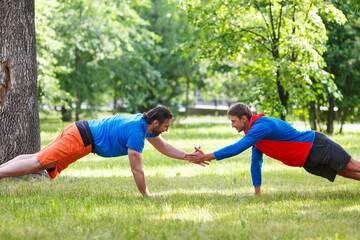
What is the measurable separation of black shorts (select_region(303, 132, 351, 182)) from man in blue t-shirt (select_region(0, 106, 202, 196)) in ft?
6.67

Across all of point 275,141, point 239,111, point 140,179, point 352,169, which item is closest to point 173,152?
point 140,179

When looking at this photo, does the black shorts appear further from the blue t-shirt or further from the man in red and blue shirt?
the blue t-shirt

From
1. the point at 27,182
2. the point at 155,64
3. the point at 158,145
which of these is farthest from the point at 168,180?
Answer: the point at 155,64

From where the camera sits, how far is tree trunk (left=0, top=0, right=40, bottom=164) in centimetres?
754

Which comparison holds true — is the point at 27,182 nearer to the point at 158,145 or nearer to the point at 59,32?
the point at 158,145

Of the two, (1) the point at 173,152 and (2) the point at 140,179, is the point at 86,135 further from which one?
(1) the point at 173,152

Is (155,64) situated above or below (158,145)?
above

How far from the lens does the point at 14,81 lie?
7562 mm

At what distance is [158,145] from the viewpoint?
6.60 meters

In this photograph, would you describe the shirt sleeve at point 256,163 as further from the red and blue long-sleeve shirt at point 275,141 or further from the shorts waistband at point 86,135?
the shorts waistband at point 86,135

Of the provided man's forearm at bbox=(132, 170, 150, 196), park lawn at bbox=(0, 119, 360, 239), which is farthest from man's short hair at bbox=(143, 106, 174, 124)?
park lawn at bbox=(0, 119, 360, 239)

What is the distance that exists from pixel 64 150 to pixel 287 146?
3008mm

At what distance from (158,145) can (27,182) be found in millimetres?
2562

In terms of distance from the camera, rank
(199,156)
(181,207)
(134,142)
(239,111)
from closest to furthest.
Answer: (181,207) < (134,142) < (239,111) < (199,156)
